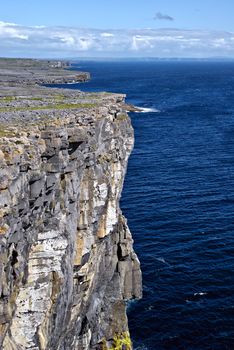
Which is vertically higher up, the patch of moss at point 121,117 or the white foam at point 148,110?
the patch of moss at point 121,117

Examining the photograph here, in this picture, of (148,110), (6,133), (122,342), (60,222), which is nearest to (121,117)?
(60,222)

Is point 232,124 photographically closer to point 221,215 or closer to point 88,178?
point 221,215

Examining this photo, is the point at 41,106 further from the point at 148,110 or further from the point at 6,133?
the point at 148,110

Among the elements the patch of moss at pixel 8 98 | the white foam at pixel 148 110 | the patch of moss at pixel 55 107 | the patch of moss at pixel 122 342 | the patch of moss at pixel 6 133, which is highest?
the patch of moss at pixel 8 98

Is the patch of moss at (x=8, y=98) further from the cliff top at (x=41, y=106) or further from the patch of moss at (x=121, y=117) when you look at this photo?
the patch of moss at (x=121, y=117)

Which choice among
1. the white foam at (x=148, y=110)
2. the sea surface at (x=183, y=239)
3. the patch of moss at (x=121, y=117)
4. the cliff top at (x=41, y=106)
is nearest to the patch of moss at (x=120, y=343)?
the sea surface at (x=183, y=239)

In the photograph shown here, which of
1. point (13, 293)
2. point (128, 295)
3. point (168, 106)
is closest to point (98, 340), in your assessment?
point (128, 295)
